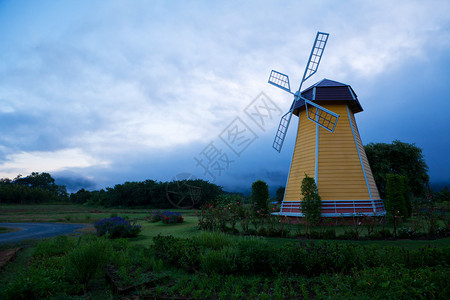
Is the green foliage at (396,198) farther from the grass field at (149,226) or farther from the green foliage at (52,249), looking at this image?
the green foliage at (52,249)

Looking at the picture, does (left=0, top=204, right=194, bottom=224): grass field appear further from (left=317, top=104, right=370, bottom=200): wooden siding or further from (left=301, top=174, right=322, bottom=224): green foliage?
(left=317, top=104, right=370, bottom=200): wooden siding

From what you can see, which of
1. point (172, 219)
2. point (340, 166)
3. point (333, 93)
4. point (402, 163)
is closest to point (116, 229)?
point (172, 219)

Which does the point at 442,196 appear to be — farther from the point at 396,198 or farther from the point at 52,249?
the point at 52,249

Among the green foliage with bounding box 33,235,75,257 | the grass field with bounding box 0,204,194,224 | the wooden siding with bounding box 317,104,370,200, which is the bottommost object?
the grass field with bounding box 0,204,194,224

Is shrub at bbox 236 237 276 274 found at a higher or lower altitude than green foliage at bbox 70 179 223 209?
lower

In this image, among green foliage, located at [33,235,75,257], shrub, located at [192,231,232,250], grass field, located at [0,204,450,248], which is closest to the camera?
shrub, located at [192,231,232,250]

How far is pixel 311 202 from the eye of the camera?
1309 cm

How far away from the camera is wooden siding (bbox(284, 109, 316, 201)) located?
14761mm

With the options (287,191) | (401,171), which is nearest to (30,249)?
(287,191)

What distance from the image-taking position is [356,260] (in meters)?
5.39

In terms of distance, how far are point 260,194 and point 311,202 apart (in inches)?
145

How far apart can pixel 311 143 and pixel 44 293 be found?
13.7m

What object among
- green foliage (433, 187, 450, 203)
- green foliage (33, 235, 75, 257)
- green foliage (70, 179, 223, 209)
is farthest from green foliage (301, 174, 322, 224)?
green foliage (70, 179, 223, 209)

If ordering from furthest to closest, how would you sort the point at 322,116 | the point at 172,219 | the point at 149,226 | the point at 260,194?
the point at 172,219
the point at 260,194
the point at 149,226
the point at 322,116
